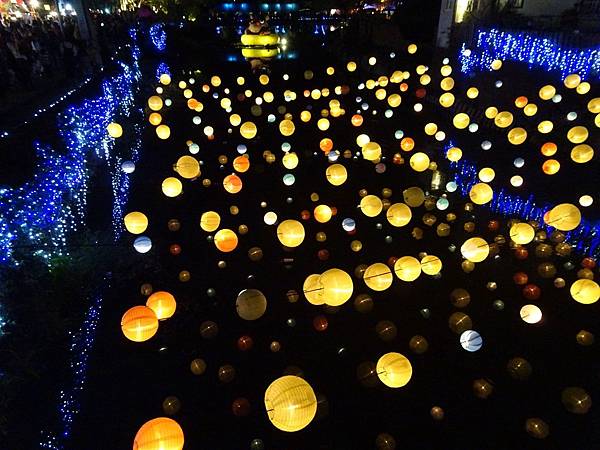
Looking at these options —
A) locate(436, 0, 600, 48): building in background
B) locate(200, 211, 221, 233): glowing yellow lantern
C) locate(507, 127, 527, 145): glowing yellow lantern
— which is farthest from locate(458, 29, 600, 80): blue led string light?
locate(200, 211, 221, 233): glowing yellow lantern

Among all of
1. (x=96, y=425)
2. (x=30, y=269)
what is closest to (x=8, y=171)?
(x=30, y=269)

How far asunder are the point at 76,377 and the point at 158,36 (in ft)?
47.9

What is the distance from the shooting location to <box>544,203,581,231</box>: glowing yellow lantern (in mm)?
5195

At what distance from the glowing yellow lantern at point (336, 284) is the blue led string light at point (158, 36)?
47.7 ft

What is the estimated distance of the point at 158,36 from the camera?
49.1 feet

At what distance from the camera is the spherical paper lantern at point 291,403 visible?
2969 millimetres

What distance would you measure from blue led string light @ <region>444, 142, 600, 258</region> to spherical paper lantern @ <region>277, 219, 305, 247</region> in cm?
508

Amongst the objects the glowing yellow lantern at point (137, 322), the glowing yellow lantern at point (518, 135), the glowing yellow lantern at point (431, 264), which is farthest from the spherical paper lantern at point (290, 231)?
the glowing yellow lantern at point (518, 135)

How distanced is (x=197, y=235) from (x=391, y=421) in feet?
17.0

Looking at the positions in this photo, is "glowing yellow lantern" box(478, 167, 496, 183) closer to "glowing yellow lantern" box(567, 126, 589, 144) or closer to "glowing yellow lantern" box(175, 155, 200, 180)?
"glowing yellow lantern" box(567, 126, 589, 144)

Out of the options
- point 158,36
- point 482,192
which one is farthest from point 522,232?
point 158,36

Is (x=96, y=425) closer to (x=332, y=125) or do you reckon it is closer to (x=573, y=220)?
(x=573, y=220)

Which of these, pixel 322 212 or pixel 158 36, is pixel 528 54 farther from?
pixel 158 36

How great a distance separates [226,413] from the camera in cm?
449
